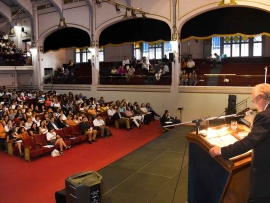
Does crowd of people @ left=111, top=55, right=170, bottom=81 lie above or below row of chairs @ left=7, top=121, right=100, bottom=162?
above

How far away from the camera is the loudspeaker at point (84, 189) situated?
14.3ft

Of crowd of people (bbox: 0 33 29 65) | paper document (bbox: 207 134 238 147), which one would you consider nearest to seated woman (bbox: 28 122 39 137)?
paper document (bbox: 207 134 238 147)

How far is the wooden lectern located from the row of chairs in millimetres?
5984

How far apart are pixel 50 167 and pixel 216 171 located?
5742 mm

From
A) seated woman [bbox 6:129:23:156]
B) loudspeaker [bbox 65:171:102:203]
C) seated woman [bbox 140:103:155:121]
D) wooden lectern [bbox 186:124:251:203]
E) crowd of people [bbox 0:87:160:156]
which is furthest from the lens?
seated woman [bbox 140:103:155:121]

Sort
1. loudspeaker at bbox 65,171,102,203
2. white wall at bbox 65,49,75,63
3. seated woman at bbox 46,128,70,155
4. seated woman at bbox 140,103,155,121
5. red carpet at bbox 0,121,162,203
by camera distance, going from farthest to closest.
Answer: white wall at bbox 65,49,75,63, seated woman at bbox 140,103,155,121, seated woman at bbox 46,128,70,155, red carpet at bbox 0,121,162,203, loudspeaker at bbox 65,171,102,203

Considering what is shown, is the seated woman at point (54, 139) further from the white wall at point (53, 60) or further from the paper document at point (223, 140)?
the white wall at point (53, 60)

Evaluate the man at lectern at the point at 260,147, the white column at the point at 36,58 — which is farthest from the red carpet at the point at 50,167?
the white column at the point at 36,58

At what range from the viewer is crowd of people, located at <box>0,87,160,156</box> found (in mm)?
9516

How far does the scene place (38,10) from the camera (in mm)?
18922

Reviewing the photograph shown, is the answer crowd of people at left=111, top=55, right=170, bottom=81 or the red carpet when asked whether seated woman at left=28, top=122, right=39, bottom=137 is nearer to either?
the red carpet

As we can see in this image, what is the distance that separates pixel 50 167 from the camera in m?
7.93

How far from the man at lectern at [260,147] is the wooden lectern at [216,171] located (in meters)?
0.27

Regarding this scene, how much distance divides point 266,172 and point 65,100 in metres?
13.7
